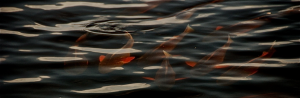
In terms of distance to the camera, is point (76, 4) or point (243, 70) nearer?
point (243, 70)

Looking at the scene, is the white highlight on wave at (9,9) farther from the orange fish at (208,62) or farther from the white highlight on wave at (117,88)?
the orange fish at (208,62)

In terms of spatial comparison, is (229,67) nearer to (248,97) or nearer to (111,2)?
(248,97)

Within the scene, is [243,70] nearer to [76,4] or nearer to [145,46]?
[145,46]

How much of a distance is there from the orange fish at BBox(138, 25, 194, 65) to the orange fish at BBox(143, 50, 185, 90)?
0.12m

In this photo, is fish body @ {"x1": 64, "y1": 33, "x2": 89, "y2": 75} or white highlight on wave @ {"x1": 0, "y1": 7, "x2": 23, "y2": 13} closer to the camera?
fish body @ {"x1": 64, "y1": 33, "x2": 89, "y2": 75}

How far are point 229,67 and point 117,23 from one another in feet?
5.03

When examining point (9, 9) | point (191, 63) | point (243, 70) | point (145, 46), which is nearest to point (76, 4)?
point (9, 9)

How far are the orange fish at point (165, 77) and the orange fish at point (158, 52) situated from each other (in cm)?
12

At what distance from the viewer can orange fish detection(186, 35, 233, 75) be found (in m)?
2.83

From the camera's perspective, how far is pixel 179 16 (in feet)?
14.0

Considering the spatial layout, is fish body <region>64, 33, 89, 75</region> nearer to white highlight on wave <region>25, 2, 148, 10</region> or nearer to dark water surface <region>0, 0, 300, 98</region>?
dark water surface <region>0, 0, 300, 98</region>

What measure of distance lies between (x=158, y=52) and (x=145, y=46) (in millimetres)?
214

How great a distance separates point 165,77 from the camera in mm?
2693

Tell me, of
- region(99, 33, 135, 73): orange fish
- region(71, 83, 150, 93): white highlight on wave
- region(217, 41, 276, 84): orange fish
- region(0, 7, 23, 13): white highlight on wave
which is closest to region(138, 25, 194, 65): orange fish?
region(99, 33, 135, 73): orange fish
